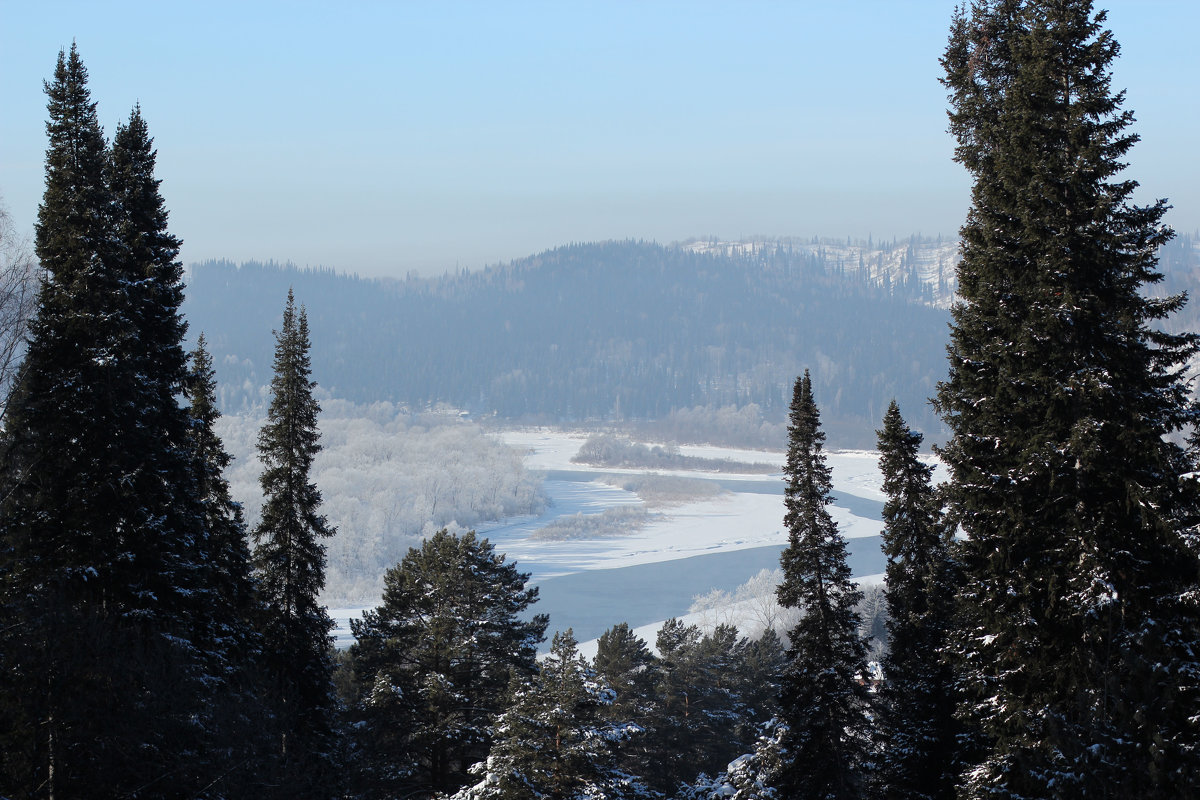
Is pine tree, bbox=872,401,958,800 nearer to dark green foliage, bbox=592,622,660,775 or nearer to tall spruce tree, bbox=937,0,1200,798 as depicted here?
tall spruce tree, bbox=937,0,1200,798

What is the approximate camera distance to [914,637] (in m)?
19.8

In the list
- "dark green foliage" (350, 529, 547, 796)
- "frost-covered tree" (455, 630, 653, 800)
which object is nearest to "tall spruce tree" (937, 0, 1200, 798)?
"frost-covered tree" (455, 630, 653, 800)

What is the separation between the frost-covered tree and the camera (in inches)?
654

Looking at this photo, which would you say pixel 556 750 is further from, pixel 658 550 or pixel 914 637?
pixel 658 550

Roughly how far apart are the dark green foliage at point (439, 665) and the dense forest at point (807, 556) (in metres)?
0.13

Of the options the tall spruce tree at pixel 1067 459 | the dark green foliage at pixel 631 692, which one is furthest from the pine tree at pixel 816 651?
→ the dark green foliage at pixel 631 692

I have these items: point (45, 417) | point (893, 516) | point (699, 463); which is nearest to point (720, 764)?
point (893, 516)

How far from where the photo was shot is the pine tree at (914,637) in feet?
58.4

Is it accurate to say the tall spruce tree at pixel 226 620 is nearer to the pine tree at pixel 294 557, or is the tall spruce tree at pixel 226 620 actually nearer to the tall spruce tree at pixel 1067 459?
the pine tree at pixel 294 557

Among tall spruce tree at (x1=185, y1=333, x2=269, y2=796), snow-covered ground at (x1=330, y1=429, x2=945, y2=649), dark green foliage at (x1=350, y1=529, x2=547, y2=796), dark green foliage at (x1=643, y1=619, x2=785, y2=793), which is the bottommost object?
snow-covered ground at (x1=330, y1=429, x2=945, y2=649)

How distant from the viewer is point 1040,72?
12.7m

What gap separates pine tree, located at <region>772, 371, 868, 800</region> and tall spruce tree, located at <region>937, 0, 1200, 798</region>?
277 inches

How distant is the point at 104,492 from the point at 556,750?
28.7 feet

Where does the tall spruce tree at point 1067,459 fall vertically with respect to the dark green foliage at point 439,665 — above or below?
above
